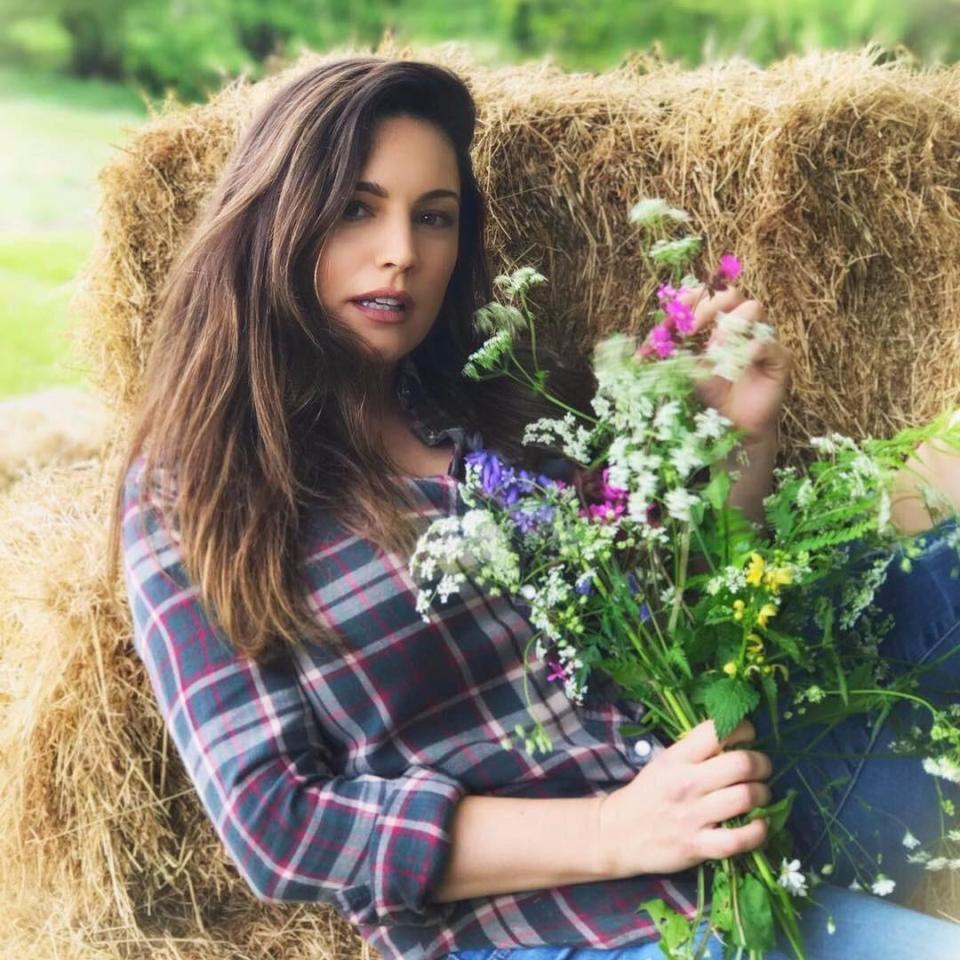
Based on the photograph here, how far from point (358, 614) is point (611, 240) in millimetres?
720

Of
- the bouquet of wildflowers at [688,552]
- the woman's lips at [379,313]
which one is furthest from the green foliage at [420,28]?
the bouquet of wildflowers at [688,552]

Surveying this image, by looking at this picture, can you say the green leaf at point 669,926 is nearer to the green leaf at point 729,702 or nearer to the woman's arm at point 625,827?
the woman's arm at point 625,827

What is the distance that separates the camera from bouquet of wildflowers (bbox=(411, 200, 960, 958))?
72cm

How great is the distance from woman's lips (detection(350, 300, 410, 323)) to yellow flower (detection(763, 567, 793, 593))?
0.43m

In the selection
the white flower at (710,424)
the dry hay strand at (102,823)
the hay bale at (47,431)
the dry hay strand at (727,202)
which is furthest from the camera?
the hay bale at (47,431)

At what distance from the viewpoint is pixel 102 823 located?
120 centimetres

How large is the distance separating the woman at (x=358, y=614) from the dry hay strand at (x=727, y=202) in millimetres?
351

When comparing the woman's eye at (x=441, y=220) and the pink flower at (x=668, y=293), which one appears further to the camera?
the woman's eye at (x=441, y=220)

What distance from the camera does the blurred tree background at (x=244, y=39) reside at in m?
1.04

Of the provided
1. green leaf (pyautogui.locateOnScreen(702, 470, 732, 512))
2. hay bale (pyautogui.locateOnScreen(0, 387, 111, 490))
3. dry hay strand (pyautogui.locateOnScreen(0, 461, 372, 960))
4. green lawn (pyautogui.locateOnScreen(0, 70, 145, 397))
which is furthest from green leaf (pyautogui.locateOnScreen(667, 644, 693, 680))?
green lawn (pyautogui.locateOnScreen(0, 70, 145, 397))

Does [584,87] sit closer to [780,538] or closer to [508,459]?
[508,459]

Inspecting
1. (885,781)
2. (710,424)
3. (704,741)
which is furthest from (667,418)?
(885,781)

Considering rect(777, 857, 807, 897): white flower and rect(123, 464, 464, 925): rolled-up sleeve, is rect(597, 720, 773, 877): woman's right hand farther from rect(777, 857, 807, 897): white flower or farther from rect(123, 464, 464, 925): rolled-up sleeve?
rect(123, 464, 464, 925): rolled-up sleeve

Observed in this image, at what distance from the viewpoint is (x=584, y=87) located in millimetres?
1432
